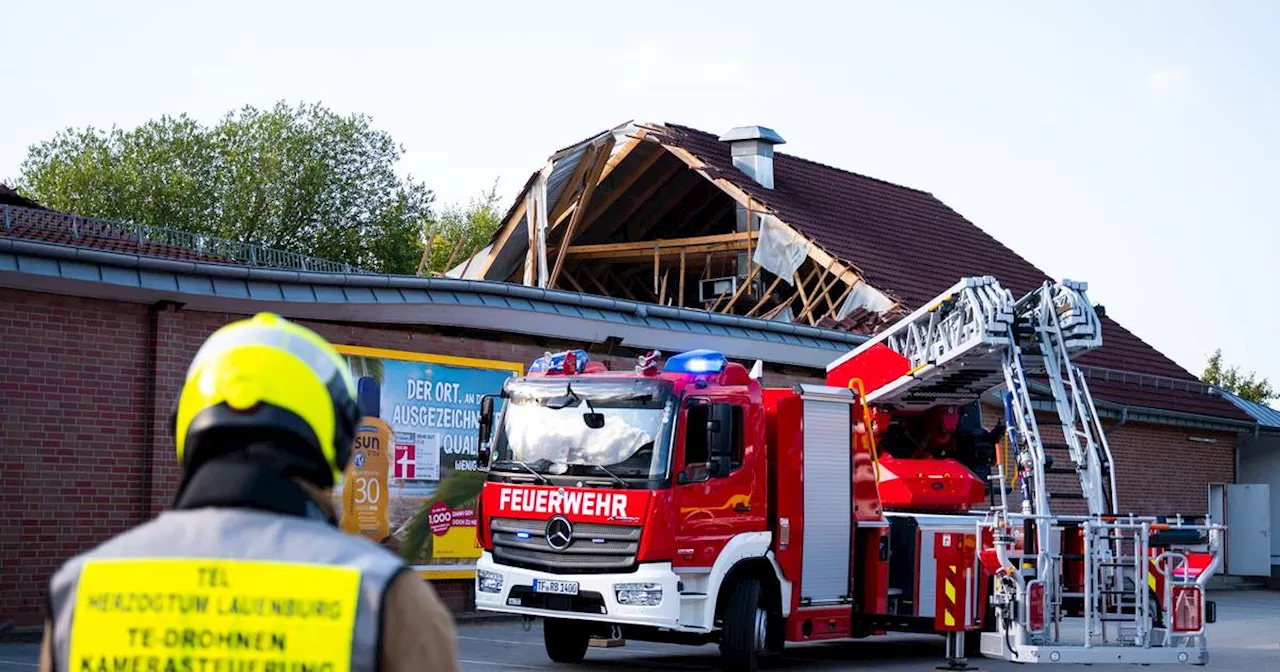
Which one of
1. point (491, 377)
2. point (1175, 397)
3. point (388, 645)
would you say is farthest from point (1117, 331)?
point (388, 645)

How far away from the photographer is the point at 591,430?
12906 millimetres

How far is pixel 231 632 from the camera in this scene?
89.6 inches

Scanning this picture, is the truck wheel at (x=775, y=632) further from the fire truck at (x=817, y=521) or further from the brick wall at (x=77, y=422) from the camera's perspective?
the brick wall at (x=77, y=422)

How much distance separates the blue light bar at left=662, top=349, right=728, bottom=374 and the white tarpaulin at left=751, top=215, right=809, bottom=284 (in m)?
13.7

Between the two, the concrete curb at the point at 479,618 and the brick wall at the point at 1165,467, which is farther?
the brick wall at the point at 1165,467

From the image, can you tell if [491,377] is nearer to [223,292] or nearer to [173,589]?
[223,292]

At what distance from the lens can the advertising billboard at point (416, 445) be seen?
16.6 m

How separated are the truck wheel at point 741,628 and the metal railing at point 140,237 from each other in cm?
1126

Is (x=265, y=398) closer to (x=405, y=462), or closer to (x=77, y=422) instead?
(x=77, y=422)

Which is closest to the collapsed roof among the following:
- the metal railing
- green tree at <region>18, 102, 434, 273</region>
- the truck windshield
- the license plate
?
the metal railing

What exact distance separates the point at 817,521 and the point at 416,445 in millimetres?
5173

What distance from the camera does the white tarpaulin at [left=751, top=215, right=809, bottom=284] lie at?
2688 cm

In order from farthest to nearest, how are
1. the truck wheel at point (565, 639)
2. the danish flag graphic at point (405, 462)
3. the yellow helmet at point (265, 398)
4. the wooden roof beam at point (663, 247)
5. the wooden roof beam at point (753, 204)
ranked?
the wooden roof beam at point (663, 247)
the wooden roof beam at point (753, 204)
the danish flag graphic at point (405, 462)
the truck wheel at point (565, 639)
the yellow helmet at point (265, 398)

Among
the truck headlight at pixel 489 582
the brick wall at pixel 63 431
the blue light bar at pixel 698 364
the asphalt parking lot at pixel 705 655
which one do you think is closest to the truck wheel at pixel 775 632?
the asphalt parking lot at pixel 705 655
